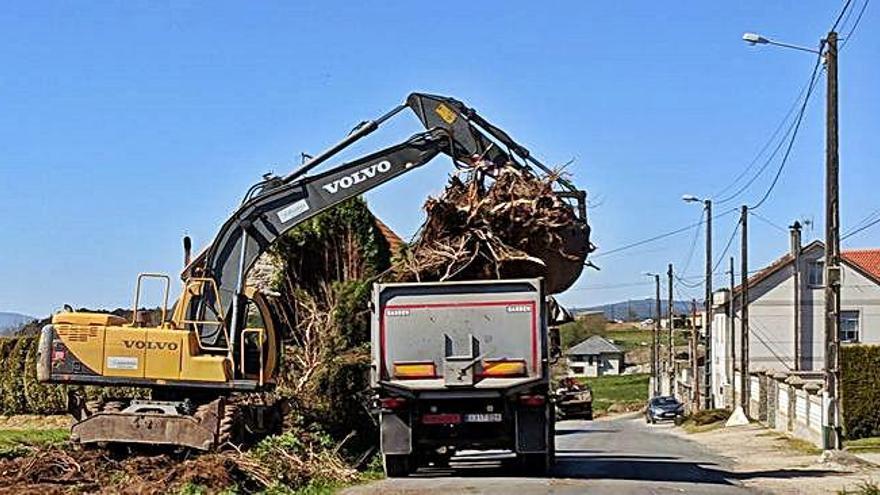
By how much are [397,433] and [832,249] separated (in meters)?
11.4

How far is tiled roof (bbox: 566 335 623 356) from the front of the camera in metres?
133

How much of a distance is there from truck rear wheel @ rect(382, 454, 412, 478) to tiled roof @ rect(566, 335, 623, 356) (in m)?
113

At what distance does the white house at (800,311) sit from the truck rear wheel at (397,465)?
5262 cm

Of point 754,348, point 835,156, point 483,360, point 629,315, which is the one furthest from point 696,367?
point 629,315

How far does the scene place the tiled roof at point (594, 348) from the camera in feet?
436

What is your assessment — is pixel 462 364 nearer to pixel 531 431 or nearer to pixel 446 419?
pixel 446 419

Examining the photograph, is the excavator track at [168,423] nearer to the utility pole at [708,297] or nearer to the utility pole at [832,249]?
the utility pole at [832,249]

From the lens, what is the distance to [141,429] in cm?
1969

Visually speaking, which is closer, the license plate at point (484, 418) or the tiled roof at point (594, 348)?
the license plate at point (484, 418)

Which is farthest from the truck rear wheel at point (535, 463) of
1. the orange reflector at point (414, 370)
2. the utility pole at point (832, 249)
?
the utility pole at point (832, 249)

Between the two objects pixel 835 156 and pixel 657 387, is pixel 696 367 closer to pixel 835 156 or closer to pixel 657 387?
pixel 657 387

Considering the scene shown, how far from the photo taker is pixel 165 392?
20734 millimetres

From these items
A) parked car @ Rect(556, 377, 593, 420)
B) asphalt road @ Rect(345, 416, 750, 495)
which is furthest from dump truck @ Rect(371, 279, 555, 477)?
parked car @ Rect(556, 377, 593, 420)

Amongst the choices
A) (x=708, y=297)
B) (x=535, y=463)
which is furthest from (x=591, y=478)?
(x=708, y=297)
